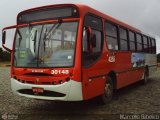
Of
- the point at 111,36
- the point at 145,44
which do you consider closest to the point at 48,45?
the point at 111,36

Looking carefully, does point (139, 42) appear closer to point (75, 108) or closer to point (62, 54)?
point (75, 108)

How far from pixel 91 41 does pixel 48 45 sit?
1212 millimetres

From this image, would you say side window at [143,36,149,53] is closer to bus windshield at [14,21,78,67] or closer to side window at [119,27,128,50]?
side window at [119,27,128,50]

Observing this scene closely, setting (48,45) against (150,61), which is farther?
(150,61)

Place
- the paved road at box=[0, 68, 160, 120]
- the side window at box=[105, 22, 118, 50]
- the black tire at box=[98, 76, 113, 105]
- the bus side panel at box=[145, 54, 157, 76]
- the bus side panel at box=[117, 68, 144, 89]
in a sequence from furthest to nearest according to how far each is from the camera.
Result: the bus side panel at box=[145, 54, 157, 76] < the bus side panel at box=[117, 68, 144, 89] < the side window at box=[105, 22, 118, 50] < the black tire at box=[98, 76, 113, 105] < the paved road at box=[0, 68, 160, 120]

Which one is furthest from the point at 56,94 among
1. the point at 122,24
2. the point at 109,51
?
the point at 122,24

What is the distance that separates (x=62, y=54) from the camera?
912 centimetres

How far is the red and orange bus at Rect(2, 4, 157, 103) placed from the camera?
8.95 metres

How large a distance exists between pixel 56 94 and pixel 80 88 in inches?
26.9

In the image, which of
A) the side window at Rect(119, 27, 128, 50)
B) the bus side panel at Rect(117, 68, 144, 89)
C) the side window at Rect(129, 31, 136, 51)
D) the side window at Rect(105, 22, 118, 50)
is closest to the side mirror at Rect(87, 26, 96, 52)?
the side window at Rect(105, 22, 118, 50)

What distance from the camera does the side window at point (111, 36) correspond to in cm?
1141

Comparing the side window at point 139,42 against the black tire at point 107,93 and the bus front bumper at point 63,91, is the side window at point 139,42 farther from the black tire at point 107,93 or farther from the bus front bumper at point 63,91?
the bus front bumper at point 63,91

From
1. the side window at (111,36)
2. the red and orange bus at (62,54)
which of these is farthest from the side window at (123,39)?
the red and orange bus at (62,54)

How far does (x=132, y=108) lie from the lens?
34.2 feet
